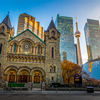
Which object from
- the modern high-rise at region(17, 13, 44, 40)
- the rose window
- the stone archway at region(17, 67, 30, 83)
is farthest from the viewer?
the modern high-rise at region(17, 13, 44, 40)

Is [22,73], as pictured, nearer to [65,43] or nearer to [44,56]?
[44,56]

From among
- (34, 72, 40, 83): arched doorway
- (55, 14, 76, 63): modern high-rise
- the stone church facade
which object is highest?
(55, 14, 76, 63): modern high-rise

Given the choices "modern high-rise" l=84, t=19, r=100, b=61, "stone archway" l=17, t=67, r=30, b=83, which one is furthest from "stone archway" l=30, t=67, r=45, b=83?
"modern high-rise" l=84, t=19, r=100, b=61

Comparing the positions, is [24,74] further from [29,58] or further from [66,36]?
[66,36]

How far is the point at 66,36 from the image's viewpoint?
15862 centimetres

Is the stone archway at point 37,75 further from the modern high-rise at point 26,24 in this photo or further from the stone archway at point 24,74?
the modern high-rise at point 26,24

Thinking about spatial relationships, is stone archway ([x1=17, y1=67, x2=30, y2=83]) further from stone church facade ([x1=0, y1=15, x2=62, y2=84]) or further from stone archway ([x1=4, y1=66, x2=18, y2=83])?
stone archway ([x1=4, y1=66, x2=18, y2=83])

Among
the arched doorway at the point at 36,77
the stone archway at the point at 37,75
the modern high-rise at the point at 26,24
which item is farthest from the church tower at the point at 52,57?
the modern high-rise at the point at 26,24

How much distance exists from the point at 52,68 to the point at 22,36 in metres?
14.8

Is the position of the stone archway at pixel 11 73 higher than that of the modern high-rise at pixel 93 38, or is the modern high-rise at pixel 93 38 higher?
the modern high-rise at pixel 93 38

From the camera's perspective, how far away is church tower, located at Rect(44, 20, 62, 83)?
31609mm

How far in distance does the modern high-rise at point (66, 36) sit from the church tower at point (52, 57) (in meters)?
118

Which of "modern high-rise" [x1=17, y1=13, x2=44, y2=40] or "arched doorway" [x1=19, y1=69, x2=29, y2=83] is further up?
"modern high-rise" [x1=17, y1=13, x2=44, y2=40]

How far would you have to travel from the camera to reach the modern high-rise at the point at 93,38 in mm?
166375
